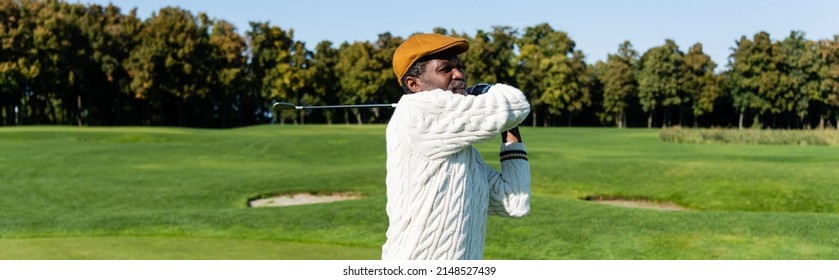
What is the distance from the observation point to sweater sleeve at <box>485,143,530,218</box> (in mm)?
2879

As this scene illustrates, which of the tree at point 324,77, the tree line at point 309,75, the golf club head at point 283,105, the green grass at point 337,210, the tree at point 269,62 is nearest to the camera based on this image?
the golf club head at point 283,105

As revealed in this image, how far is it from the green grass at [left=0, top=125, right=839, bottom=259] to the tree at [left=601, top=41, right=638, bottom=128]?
4465 cm

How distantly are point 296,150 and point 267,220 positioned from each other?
1535 cm

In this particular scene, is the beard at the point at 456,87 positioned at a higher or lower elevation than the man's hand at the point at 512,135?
higher

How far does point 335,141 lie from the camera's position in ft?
93.2

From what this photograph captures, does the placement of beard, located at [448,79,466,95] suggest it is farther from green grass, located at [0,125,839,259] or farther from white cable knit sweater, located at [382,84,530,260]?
green grass, located at [0,125,839,259]

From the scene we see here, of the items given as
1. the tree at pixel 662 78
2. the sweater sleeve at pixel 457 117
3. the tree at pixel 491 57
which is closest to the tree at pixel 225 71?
the tree at pixel 491 57

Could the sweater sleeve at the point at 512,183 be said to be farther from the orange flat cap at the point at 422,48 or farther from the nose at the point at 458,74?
the orange flat cap at the point at 422,48

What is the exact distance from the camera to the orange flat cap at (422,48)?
2.79 metres

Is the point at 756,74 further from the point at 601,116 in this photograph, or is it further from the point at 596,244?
the point at 596,244

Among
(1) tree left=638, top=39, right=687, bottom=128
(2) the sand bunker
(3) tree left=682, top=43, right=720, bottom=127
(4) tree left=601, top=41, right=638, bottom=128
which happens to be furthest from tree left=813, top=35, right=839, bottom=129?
(2) the sand bunker

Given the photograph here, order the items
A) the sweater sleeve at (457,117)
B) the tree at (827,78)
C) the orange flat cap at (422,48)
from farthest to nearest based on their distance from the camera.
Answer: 1. the tree at (827,78)
2. the orange flat cap at (422,48)
3. the sweater sleeve at (457,117)

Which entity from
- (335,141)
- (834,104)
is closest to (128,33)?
(335,141)

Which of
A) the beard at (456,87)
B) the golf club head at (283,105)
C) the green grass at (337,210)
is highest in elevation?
the beard at (456,87)
